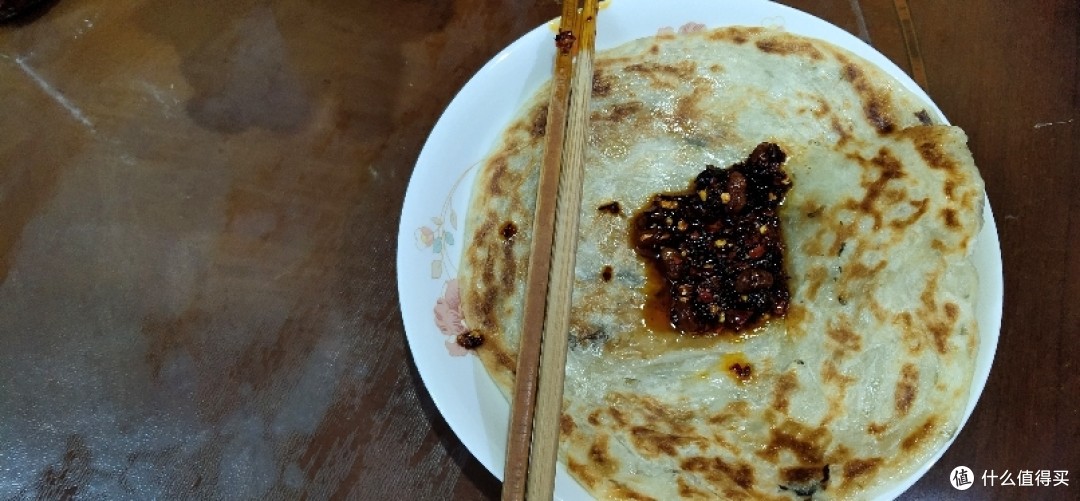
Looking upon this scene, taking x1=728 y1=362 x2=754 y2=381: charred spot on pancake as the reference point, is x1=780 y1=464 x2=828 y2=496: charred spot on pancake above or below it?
below

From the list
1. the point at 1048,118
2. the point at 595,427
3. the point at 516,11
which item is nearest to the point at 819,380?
the point at 595,427

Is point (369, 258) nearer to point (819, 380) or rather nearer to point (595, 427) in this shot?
point (595, 427)

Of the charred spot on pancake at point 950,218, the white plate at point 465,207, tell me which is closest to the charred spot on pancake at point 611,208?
the white plate at point 465,207

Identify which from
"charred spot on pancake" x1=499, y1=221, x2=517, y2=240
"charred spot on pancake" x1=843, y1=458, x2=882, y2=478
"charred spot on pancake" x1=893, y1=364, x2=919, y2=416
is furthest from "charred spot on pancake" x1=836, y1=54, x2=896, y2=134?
"charred spot on pancake" x1=499, y1=221, x2=517, y2=240

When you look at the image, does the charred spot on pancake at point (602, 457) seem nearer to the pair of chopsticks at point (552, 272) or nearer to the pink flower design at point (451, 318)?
the pair of chopsticks at point (552, 272)

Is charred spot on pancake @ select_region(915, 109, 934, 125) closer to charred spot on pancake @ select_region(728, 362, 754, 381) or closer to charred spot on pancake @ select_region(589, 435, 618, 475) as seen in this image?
charred spot on pancake @ select_region(728, 362, 754, 381)
